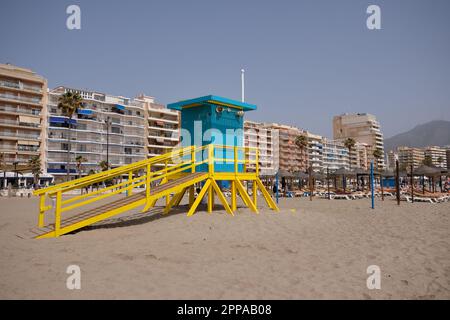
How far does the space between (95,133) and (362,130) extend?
12672 centimetres

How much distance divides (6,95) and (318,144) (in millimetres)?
105362

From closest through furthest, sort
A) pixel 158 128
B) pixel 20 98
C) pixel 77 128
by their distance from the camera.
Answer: pixel 20 98 < pixel 77 128 < pixel 158 128

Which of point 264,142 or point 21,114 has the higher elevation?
point 21,114

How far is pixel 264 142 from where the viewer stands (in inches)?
4498

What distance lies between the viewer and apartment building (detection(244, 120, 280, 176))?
11069 cm

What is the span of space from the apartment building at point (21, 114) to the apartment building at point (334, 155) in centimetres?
10436

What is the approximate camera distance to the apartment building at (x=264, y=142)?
111m

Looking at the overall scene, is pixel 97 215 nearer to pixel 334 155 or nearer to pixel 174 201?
pixel 174 201

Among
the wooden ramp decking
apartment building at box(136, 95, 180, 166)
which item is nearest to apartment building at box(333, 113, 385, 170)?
apartment building at box(136, 95, 180, 166)

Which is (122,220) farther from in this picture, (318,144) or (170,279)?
(318,144)

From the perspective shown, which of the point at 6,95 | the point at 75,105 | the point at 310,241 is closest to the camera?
the point at 310,241

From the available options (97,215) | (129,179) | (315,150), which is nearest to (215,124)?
(129,179)
